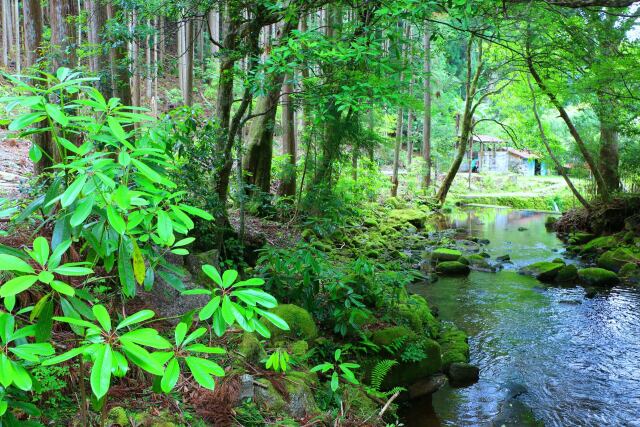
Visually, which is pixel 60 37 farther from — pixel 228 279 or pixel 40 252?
pixel 228 279

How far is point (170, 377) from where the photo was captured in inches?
56.3

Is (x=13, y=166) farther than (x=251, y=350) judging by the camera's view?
Yes

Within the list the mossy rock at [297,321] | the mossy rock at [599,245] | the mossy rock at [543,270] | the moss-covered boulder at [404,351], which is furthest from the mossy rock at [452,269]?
the mossy rock at [297,321]

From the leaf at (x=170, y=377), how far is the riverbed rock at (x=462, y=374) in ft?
17.2

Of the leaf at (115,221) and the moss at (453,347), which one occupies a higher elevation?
the leaf at (115,221)

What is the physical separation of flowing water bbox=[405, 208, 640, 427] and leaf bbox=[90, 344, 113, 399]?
14.6 feet

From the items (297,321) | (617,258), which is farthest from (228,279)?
(617,258)

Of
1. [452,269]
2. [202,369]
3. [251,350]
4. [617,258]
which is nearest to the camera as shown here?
[202,369]

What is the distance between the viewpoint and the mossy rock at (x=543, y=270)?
440 inches

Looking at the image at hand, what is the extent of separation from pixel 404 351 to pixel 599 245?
37.5 ft

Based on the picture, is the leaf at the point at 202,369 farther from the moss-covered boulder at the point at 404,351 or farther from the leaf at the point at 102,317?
the moss-covered boulder at the point at 404,351

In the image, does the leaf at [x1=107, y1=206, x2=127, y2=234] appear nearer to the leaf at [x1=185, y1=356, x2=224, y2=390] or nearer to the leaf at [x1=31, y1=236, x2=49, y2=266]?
the leaf at [x1=31, y1=236, x2=49, y2=266]

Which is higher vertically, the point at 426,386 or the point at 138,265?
the point at 138,265

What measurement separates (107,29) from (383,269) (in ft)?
16.7
